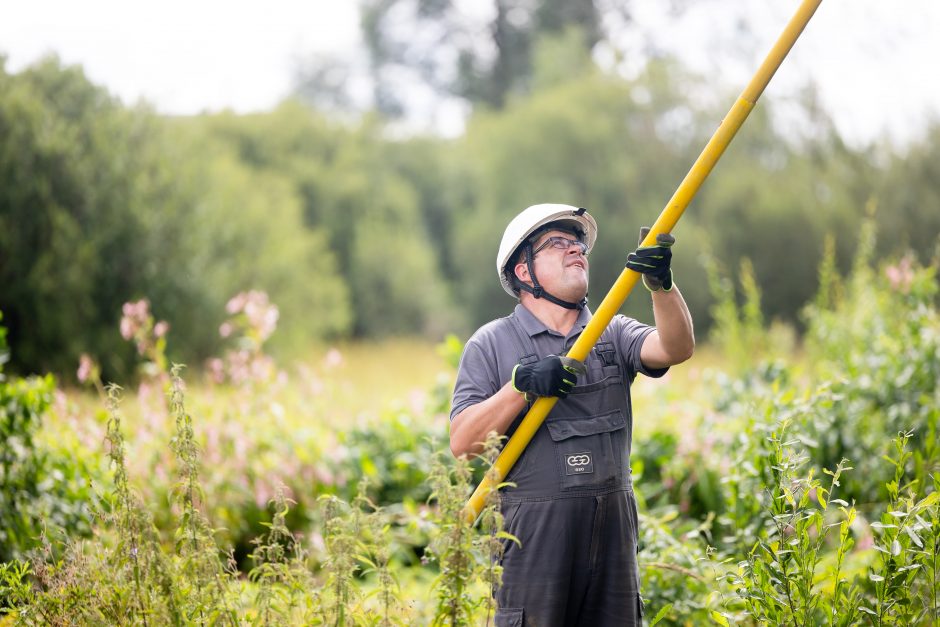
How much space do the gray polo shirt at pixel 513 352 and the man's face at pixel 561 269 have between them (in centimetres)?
10

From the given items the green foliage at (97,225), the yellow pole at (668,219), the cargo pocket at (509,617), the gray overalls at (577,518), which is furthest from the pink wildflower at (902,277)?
the green foliage at (97,225)

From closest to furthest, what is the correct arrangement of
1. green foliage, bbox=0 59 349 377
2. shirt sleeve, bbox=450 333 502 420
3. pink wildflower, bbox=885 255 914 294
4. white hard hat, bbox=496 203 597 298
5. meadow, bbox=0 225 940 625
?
meadow, bbox=0 225 940 625, shirt sleeve, bbox=450 333 502 420, white hard hat, bbox=496 203 597 298, pink wildflower, bbox=885 255 914 294, green foliage, bbox=0 59 349 377

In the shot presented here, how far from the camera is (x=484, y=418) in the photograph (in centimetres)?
283

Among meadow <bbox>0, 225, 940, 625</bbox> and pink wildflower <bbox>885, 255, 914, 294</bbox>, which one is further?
pink wildflower <bbox>885, 255, 914, 294</bbox>

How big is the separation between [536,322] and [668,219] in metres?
0.52

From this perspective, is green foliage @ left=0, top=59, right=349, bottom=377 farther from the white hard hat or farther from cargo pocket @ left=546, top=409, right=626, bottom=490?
cargo pocket @ left=546, top=409, right=626, bottom=490

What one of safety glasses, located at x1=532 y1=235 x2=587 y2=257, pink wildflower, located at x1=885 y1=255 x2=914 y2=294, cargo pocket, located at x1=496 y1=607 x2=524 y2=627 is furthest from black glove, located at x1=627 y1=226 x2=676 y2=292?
pink wildflower, located at x1=885 y1=255 x2=914 y2=294

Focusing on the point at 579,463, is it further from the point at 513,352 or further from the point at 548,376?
the point at 513,352

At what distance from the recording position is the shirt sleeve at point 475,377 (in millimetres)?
2924

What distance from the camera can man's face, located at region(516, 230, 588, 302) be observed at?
2.98 meters

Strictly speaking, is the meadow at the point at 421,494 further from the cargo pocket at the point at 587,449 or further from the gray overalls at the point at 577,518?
the cargo pocket at the point at 587,449

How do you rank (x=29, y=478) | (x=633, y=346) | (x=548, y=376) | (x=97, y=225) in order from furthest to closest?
1. (x=97, y=225)
2. (x=29, y=478)
3. (x=633, y=346)
4. (x=548, y=376)

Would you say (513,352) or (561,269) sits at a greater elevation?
(561,269)

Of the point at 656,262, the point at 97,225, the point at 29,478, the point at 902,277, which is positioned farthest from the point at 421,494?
the point at 97,225
